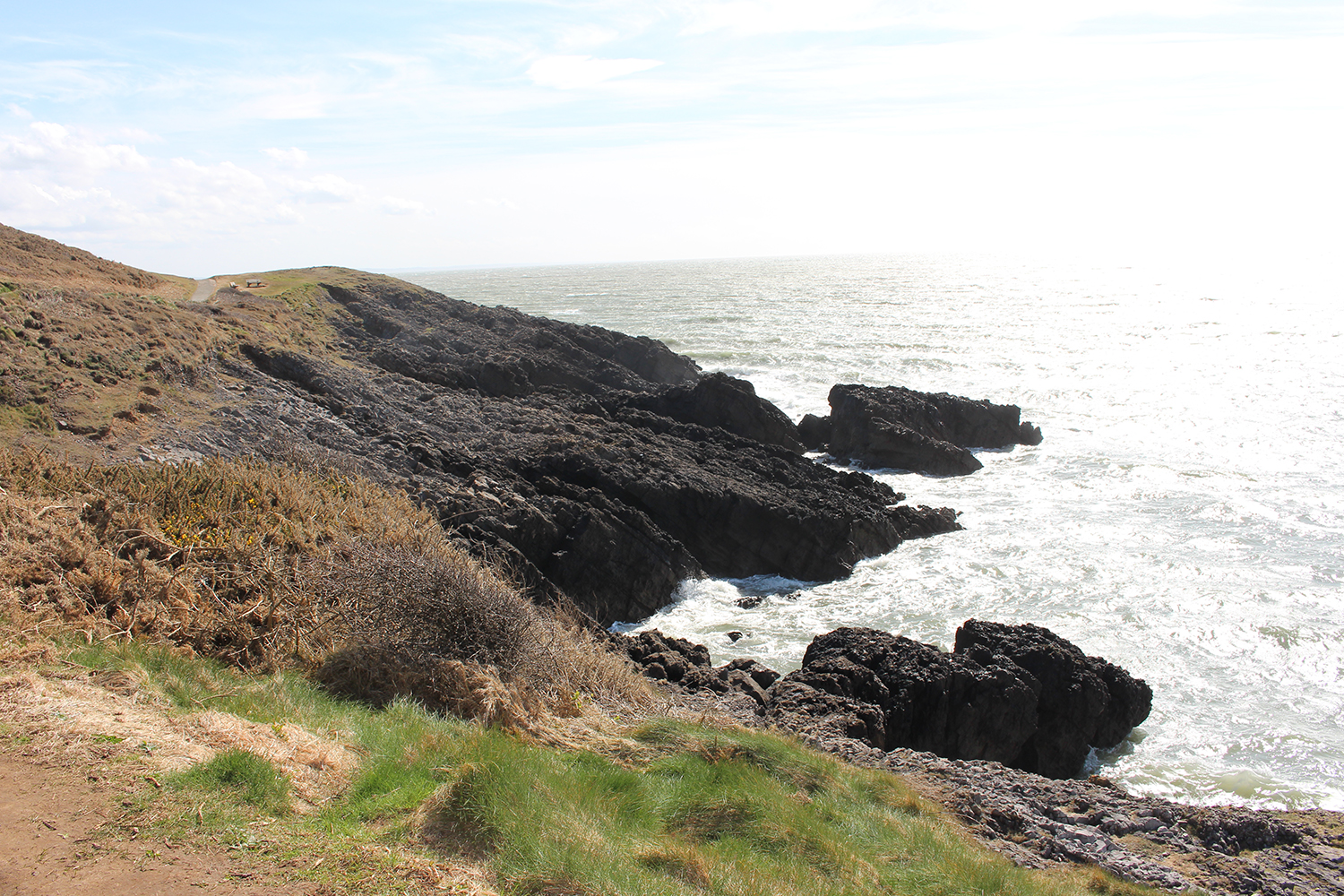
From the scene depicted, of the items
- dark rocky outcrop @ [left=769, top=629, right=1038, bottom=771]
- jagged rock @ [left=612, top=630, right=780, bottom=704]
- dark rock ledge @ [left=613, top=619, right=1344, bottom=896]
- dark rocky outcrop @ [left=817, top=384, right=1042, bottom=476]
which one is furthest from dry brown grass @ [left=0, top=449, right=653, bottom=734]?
dark rocky outcrop @ [left=817, top=384, right=1042, bottom=476]

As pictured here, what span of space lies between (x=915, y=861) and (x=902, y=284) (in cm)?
11541

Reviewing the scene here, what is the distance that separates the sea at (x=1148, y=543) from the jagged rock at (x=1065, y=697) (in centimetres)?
41

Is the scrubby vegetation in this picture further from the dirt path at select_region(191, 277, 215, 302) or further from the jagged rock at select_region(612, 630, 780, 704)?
the dirt path at select_region(191, 277, 215, 302)

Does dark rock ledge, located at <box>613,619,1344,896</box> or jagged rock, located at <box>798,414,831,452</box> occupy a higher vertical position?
jagged rock, located at <box>798,414,831,452</box>

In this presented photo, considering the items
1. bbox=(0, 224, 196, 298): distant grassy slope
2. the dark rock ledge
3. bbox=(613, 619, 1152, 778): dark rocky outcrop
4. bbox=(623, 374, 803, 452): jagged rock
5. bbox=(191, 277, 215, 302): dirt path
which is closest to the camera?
the dark rock ledge

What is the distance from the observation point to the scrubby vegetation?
4566mm

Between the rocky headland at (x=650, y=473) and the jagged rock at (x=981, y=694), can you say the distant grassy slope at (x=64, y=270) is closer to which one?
the rocky headland at (x=650, y=473)

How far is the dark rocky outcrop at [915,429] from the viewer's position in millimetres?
26656

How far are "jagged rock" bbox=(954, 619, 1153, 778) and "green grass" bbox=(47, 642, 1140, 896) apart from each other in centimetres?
597

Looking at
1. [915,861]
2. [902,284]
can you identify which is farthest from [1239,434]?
[902,284]

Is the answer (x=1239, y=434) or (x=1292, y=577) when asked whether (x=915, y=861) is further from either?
(x=1239, y=434)

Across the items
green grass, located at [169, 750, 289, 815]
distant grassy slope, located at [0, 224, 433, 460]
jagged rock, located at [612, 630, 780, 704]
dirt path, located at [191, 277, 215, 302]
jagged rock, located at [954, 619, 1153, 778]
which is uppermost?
dirt path, located at [191, 277, 215, 302]

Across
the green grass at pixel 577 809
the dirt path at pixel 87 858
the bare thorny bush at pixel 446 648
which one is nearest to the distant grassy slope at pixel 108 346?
the bare thorny bush at pixel 446 648

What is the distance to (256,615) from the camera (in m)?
7.82
